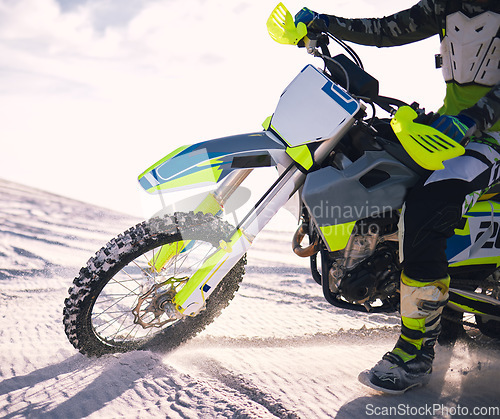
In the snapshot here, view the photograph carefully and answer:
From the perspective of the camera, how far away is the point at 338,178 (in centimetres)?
193

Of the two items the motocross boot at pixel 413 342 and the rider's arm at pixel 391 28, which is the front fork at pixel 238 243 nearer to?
the motocross boot at pixel 413 342

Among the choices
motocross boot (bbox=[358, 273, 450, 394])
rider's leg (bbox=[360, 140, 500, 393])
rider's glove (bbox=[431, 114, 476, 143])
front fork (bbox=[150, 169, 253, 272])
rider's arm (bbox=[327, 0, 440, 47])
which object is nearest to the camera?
rider's glove (bbox=[431, 114, 476, 143])

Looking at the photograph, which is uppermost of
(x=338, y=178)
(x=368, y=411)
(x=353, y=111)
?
(x=353, y=111)

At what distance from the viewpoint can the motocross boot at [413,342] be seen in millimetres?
2049

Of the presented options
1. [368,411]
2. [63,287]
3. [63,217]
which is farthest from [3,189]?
[368,411]

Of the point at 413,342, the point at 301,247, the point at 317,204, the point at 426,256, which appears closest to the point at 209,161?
the point at 317,204

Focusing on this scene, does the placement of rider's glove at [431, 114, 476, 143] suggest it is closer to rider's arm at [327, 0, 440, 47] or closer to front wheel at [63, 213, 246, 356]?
rider's arm at [327, 0, 440, 47]

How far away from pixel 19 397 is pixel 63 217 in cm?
410

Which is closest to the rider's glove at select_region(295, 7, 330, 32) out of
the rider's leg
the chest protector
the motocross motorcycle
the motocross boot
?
the motocross motorcycle

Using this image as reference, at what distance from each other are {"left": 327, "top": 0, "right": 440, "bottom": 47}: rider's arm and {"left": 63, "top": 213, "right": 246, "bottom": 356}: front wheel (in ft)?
4.39

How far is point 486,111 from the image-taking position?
72.8 inches

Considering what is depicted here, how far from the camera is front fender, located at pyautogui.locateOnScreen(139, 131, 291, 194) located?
1932mm

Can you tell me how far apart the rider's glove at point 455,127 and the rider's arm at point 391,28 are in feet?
2.85

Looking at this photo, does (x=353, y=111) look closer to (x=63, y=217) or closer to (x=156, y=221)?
(x=156, y=221)
